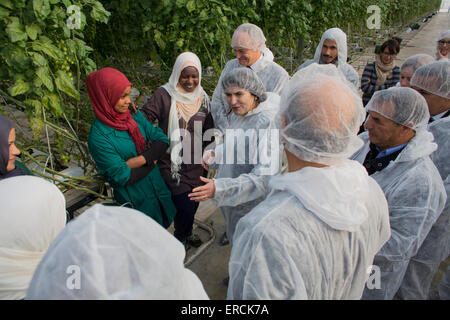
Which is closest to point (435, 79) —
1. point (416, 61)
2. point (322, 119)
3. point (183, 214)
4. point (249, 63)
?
point (416, 61)

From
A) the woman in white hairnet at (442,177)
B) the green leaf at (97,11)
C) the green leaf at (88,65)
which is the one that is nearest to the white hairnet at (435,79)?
the woman in white hairnet at (442,177)

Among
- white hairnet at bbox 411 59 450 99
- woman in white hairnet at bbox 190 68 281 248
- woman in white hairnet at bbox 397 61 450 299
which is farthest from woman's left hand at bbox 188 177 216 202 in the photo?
white hairnet at bbox 411 59 450 99

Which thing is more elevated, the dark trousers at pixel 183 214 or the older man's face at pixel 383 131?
the older man's face at pixel 383 131

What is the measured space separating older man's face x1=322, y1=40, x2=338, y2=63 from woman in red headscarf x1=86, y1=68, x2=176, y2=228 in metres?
2.16

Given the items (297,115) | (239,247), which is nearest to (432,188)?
(297,115)

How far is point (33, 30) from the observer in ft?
5.31

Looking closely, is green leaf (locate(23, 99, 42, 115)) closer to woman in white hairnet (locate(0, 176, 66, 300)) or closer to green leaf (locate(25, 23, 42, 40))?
green leaf (locate(25, 23, 42, 40))

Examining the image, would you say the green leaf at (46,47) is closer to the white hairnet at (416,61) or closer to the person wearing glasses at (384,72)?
the white hairnet at (416,61)

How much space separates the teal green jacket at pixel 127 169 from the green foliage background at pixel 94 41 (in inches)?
14.1

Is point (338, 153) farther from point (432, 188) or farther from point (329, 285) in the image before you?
point (432, 188)

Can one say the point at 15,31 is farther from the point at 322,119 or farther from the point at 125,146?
the point at 322,119

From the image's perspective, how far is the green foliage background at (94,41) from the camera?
1617mm

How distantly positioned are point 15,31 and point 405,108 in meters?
2.12
